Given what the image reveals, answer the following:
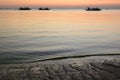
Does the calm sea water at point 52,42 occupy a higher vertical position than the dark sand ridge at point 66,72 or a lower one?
higher

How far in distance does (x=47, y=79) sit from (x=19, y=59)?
6243 millimetres

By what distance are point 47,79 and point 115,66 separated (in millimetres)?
3646

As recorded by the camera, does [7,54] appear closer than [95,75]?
No

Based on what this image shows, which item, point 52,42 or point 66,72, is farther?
point 52,42

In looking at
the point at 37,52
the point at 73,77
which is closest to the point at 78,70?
the point at 73,77

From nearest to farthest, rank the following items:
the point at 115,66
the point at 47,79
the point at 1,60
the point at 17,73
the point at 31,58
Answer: the point at 47,79
the point at 17,73
the point at 115,66
the point at 1,60
the point at 31,58

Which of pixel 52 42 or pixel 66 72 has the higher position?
pixel 52 42

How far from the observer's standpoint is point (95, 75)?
812 cm

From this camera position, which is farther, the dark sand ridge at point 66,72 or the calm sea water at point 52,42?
the calm sea water at point 52,42

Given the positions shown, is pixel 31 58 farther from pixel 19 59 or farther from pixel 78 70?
pixel 78 70

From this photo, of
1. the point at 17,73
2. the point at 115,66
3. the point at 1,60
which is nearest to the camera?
the point at 17,73

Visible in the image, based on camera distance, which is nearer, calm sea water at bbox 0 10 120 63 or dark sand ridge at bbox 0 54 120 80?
dark sand ridge at bbox 0 54 120 80

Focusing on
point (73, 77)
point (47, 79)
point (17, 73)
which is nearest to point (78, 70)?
point (73, 77)

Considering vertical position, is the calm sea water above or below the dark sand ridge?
above
